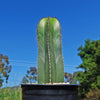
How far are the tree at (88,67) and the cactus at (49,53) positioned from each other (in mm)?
12412

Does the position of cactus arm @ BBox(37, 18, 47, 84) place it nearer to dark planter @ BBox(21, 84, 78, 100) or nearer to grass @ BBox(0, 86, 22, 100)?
dark planter @ BBox(21, 84, 78, 100)

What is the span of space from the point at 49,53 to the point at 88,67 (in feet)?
50.2

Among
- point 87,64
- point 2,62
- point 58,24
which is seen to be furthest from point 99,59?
point 58,24

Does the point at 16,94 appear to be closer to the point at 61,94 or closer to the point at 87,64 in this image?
the point at 61,94

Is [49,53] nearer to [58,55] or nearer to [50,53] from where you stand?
[50,53]

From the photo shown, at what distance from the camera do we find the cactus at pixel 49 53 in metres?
4.38

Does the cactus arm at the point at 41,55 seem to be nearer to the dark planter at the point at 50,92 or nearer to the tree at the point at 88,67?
the dark planter at the point at 50,92

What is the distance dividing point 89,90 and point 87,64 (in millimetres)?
3331

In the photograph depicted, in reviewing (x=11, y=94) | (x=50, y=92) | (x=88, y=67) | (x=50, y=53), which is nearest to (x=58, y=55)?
(x=50, y=53)

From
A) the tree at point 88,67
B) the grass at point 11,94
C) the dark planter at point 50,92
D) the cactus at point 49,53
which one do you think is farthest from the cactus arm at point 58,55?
the tree at point 88,67

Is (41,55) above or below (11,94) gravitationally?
above

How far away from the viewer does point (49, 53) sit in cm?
434

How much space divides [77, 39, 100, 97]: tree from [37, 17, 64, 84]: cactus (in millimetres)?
12412

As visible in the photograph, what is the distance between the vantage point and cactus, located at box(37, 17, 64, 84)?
14.4 feet
